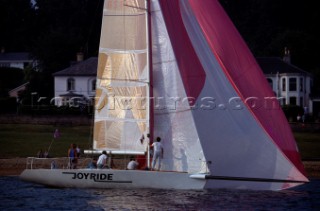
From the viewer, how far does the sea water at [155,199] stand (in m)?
29.2

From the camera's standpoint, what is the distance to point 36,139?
50031 millimetres

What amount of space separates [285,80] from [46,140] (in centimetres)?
3605

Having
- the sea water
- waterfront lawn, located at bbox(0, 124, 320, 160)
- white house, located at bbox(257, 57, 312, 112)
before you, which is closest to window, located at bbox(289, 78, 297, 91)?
white house, located at bbox(257, 57, 312, 112)

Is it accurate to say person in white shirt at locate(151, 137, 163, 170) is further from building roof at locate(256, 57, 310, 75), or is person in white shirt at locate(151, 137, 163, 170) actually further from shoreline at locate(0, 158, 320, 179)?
building roof at locate(256, 57, 310, 75)

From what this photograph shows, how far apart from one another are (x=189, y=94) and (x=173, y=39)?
6.97ft

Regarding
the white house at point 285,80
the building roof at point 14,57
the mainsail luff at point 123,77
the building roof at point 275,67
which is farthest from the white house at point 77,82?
the mainsail luff at point 123,77

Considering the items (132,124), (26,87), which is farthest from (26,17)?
(132,124)

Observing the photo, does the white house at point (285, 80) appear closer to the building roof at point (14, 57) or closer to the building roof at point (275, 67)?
the building roof at point (275, 67)

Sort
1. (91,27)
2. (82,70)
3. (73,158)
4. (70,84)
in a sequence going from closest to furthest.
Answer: (73,158)
(82,70)
(70,84)
(91,27)

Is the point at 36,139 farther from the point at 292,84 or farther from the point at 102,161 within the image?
the point at 292,84

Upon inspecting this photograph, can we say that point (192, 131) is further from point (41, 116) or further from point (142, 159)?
point (41, 116)

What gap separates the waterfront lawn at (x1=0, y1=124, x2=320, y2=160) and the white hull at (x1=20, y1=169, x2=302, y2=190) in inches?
343

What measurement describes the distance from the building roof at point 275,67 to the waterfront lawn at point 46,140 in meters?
24.9

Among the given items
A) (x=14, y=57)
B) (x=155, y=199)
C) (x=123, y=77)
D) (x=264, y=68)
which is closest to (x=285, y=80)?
(x=264, y=68)
